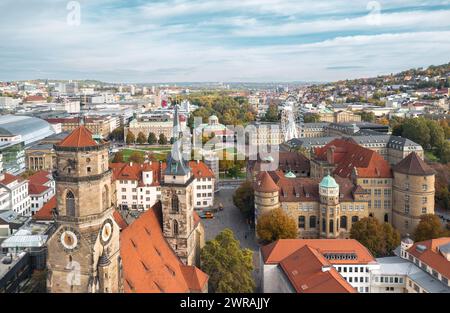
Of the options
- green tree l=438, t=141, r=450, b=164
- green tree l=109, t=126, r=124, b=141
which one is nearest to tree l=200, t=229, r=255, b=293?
green tree l=438, t=141, r=450, b=164

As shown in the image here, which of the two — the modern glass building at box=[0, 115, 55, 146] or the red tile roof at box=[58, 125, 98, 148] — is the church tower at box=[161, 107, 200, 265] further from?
the modern glass building at box=[0, 115, 55, 146]

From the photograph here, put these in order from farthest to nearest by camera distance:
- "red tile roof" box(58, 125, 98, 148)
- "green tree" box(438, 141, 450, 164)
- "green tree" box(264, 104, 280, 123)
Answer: "green tree" box(264, 104, 280, 123)
"green tree" box(438, 141, 450, 164)
"red tile roof" box(58, 125, 98, 148)

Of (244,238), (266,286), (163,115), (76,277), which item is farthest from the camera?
(163,115)

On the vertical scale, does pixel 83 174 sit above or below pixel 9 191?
above

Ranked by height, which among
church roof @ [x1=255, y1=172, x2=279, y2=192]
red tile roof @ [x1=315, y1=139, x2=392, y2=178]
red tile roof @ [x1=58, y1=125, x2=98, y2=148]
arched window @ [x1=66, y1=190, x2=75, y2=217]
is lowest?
church roof @ [x1=255, y1=172, x2=279, y2=192]

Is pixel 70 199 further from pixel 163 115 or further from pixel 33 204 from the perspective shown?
pixel 163 115

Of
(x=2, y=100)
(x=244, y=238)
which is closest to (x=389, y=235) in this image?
(x=244, y=238)

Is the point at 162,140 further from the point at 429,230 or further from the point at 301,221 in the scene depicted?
the point at 429,230

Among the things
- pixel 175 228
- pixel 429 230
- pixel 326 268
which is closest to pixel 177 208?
pixel 175 228
